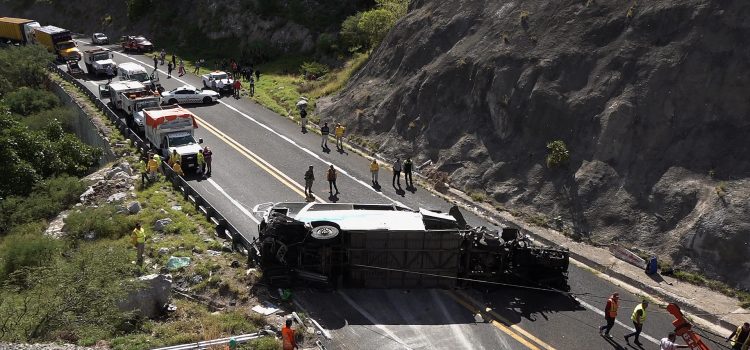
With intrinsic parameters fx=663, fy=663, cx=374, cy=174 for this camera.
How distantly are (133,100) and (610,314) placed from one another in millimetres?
28960

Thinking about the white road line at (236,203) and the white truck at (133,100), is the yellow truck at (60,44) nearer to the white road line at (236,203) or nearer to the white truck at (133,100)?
the white truck at (133,100)

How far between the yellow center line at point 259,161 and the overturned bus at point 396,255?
7.27 metres

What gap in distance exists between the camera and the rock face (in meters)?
22.3

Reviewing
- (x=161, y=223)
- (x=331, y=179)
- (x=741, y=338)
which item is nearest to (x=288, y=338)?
(x=161, y=223)

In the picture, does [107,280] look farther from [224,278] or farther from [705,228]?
[705,228]

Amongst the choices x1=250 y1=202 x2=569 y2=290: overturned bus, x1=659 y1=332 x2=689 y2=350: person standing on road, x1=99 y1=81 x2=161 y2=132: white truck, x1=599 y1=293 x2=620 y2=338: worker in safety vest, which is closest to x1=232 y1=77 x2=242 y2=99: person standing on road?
x1=99 y1=81 x2=161 y2=132: white truck

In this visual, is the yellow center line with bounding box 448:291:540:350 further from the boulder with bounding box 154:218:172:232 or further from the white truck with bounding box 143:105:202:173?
the white truck with bounding box 143:105:202:173

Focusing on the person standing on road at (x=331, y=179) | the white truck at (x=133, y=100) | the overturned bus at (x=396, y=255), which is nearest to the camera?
the overturned bus at (x=396, y=255)

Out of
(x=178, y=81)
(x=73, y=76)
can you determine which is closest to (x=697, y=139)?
(x=178, y=81)

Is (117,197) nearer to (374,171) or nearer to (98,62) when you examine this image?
A: (374,171)

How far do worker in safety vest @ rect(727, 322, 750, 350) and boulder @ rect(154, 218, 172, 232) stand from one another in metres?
18.0

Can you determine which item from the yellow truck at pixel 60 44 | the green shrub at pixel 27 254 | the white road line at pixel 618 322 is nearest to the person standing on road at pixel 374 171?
the white road line at pixel 618 322

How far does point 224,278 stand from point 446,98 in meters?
16.4

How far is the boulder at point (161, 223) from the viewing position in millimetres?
23686
